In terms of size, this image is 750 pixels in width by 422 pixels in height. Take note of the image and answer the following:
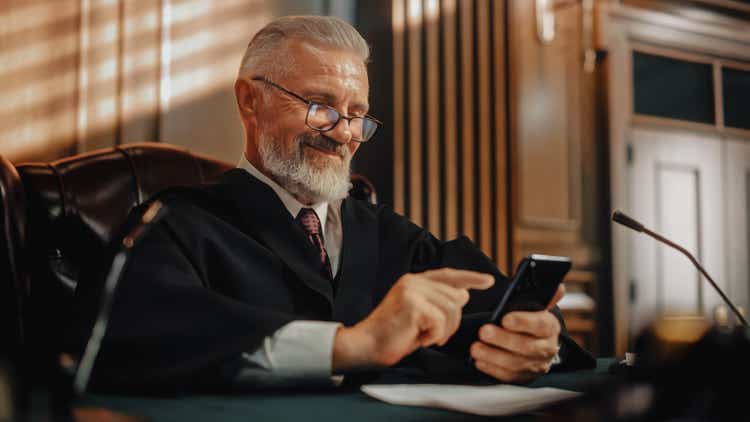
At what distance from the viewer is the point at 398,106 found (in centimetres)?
345

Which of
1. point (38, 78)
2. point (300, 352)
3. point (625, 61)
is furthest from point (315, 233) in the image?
point (625, 61)

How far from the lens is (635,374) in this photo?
2.46 ft

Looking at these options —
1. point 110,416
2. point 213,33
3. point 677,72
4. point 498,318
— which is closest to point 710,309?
point 677,72

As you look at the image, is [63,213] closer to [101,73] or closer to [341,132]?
[341,132]

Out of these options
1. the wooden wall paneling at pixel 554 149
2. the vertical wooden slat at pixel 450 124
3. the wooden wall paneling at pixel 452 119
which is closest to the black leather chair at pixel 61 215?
the wooden wall paneling at pixel 452 119

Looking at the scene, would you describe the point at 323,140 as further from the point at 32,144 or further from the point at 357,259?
the point at 32,144

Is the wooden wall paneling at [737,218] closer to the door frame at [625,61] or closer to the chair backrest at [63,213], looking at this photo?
the door frame at [625,61]

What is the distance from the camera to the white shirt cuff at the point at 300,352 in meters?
1.17

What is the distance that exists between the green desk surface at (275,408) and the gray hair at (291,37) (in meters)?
1.02

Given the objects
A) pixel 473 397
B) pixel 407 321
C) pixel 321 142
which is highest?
pixel 321 142

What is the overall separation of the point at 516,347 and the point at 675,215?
11.4 ft

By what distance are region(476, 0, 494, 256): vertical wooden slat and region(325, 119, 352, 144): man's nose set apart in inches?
73.3

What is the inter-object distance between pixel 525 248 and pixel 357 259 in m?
2.20

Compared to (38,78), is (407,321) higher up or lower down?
lower down
